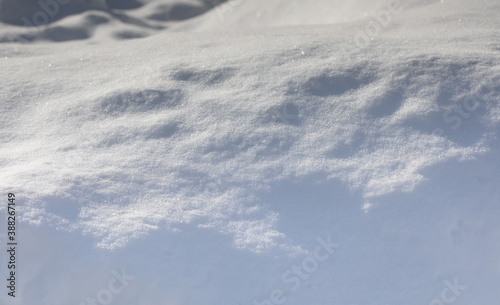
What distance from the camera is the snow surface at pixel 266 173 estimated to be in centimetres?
170

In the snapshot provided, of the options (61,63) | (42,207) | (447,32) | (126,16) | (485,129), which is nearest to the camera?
(42,207)

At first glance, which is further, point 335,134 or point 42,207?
point 335,134

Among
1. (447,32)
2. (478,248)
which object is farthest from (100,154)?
(447,32)

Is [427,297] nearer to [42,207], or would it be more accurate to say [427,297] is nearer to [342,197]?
[342,197]

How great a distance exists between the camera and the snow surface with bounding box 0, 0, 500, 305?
5.58 feet

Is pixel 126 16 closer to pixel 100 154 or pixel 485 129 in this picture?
pixel 100 154

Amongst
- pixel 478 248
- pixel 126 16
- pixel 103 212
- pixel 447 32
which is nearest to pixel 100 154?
pixel 103 212

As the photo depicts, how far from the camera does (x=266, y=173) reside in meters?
2.01

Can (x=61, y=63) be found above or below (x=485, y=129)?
above

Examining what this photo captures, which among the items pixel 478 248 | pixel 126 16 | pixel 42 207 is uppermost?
pixel 126 16

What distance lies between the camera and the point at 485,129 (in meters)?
2.11

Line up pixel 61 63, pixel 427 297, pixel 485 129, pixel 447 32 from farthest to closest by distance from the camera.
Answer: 1. pixel 61 63
2. pixel 447 32
3. pixel 485 129
4. pixel 427 297

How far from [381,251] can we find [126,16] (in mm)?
3377

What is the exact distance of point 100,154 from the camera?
214cm
